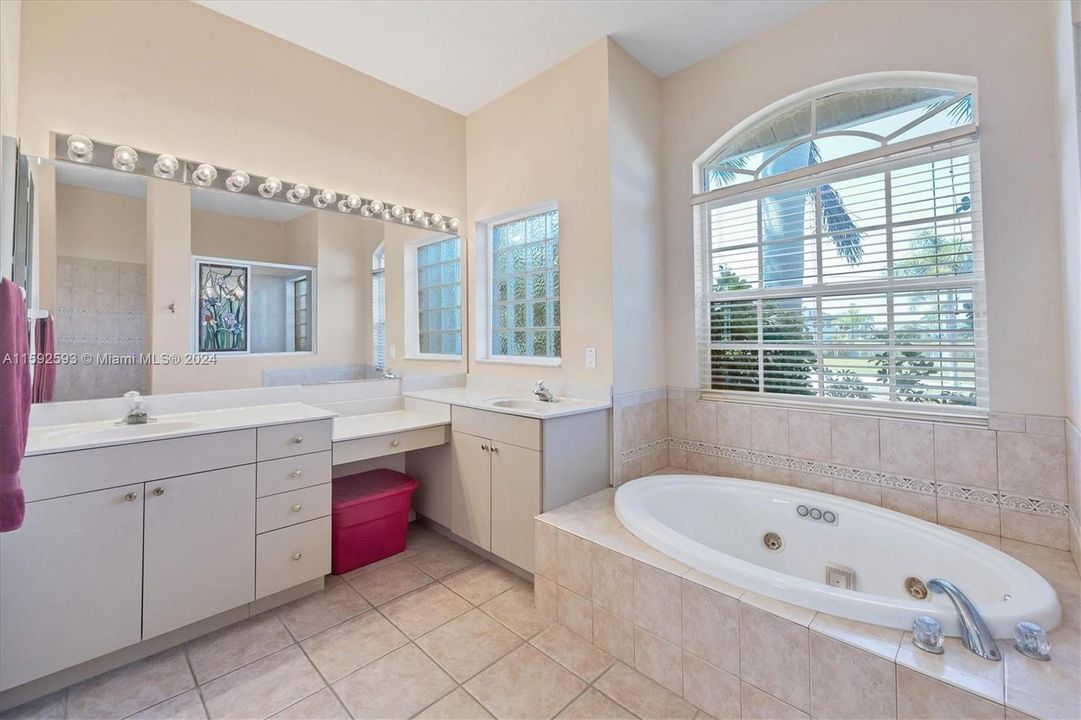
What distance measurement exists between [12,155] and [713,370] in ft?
11.0

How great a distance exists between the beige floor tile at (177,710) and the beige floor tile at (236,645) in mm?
90

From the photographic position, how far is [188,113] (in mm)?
2273

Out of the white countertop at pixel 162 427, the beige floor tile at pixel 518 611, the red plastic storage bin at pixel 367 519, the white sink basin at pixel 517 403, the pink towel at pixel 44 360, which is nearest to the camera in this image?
the white countertop at pixel 162 427

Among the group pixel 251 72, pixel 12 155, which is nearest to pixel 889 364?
pixel 251 72

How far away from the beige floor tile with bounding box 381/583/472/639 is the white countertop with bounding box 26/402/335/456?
3.12 feet

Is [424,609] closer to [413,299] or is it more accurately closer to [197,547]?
[197,547]

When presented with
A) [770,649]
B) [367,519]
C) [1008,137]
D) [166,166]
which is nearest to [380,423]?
[367,519]

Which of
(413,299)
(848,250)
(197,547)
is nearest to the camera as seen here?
(197,547)

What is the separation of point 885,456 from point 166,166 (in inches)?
144

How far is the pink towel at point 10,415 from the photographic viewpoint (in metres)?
1.17

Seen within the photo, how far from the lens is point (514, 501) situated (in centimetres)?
232

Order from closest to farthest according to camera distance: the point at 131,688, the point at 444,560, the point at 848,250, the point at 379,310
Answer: the point at 131,688 → the point at 848,250 → the point at 444,560 → the point at 379,310

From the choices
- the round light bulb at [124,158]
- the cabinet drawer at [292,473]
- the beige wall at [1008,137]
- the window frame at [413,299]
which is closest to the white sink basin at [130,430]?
the cabinet drawer at [292,473]

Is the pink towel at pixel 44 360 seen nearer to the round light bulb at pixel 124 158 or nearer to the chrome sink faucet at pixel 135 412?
the chrome sink faucet at pixel 135 412
